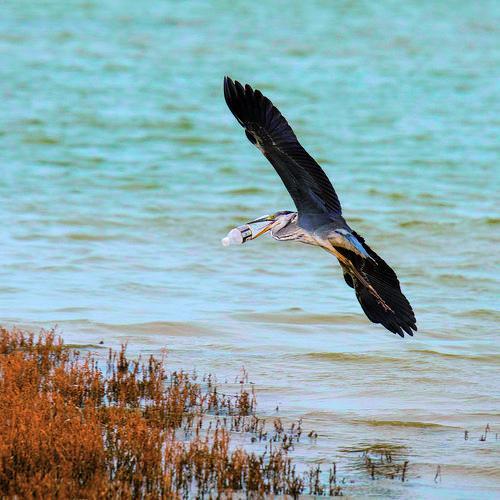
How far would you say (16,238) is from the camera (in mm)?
13672

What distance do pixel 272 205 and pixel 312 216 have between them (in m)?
9.28

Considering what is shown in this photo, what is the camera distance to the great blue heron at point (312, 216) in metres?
7.10

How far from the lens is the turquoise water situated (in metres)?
8.52

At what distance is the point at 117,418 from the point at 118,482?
830mm

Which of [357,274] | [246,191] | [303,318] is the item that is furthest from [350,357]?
[246,191]

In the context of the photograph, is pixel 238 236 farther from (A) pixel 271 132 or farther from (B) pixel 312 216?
(A) pixel 271 132

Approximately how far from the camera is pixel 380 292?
306 inches

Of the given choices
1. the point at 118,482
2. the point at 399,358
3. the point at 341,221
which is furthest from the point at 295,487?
the point at 399,358

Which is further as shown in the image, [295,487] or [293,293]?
[293,293]

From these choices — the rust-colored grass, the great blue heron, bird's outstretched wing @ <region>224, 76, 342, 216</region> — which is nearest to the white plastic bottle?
the great blue heron

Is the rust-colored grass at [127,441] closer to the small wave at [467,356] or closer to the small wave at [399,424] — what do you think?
the small wave at [399,424]

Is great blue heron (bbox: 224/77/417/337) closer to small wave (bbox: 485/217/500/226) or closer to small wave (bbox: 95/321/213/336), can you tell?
small wave (bbox: 95/321/213/336)

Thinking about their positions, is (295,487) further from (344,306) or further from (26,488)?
(344,306)

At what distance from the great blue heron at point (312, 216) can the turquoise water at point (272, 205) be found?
77 centimetres
